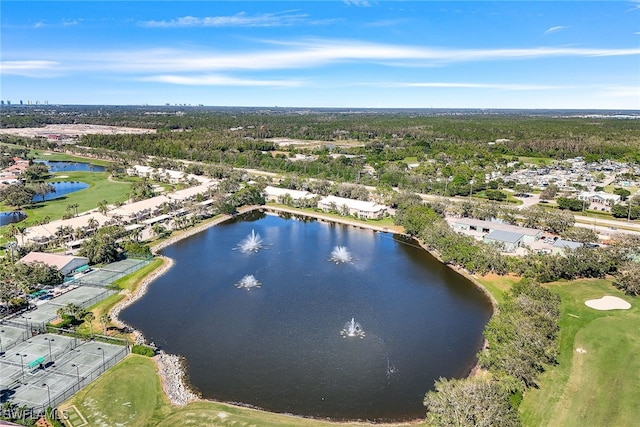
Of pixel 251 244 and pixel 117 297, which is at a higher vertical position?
pixel 251 244

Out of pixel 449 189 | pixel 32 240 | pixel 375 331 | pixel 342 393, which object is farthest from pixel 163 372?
pixel 449 189

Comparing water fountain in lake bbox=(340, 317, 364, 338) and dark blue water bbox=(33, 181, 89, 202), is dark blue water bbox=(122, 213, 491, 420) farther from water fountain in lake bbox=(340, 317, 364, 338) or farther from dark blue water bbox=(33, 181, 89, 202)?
dark blue water bbox=(33, 181, 89, 202)

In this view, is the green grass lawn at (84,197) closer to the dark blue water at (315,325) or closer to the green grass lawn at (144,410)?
the dark blue water at (315,325)

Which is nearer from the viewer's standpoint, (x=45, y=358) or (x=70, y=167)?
(x=45, y=358)

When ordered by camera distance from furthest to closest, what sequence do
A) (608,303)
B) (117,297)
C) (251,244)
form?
(251,244)
(117,297)
(608,303)

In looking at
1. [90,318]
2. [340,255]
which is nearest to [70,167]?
[340,255]

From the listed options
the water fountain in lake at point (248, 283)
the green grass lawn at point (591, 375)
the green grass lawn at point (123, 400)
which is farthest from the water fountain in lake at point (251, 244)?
the green grass lawn at point (591, 375)

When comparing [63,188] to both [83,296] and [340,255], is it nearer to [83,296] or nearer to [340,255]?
[83,296]

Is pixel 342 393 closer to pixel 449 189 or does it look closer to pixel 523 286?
pixel 523 286
